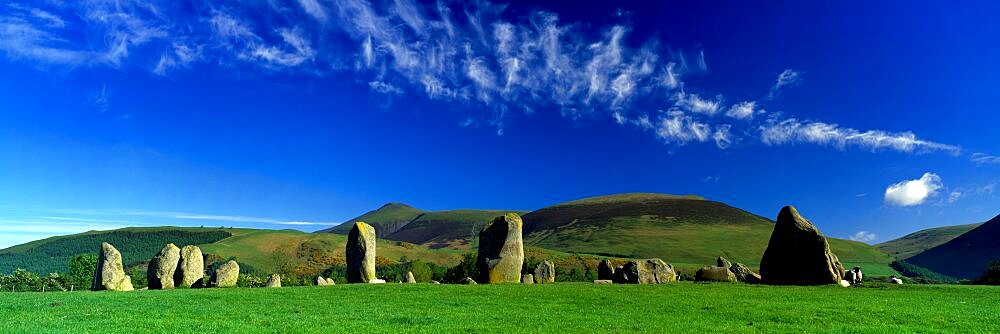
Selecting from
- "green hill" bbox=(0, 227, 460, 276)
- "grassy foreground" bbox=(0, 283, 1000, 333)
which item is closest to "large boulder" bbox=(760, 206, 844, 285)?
"grassy foreground" bbox=(0, 283, 1000, 333)

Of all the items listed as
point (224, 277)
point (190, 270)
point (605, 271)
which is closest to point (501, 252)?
point (605, 271)

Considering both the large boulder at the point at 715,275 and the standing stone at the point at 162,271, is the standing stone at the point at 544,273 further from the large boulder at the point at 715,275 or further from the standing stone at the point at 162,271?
the standing stone at the point at 162,271

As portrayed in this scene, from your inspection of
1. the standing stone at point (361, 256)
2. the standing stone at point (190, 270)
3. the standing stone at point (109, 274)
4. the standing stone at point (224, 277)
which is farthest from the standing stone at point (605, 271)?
the standing stone at point (109, 274)

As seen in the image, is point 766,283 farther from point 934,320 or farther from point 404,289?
point 404,289

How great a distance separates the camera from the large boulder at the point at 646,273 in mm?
39812

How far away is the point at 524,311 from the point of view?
68.9 ft

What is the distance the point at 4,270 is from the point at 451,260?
140 metres

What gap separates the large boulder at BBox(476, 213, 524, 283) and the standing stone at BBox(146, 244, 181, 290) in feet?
73.4

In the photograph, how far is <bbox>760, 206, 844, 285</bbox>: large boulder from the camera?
1393 inches

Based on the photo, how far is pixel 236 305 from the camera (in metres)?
24.0

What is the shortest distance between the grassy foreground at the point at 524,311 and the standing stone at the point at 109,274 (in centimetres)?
1450

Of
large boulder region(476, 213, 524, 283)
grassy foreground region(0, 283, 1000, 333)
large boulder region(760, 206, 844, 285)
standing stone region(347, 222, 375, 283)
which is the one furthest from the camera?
standing stone region(347, 222, 375, 283)

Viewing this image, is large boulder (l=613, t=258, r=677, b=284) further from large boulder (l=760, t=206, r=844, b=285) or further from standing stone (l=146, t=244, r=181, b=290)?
standing stone (l=146, t=244, r=181, b=290)

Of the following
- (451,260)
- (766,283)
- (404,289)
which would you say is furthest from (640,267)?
(451,260)
